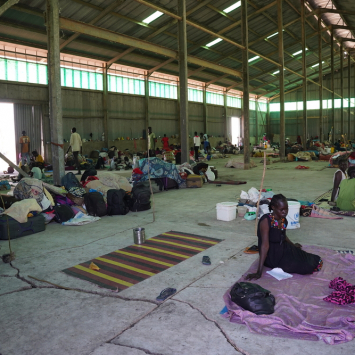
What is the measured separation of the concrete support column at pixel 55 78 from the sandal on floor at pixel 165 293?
20.1ft

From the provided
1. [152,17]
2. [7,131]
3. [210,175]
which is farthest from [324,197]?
[7,131]

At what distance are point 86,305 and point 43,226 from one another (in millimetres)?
3288

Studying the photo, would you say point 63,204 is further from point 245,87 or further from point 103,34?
point 245,87

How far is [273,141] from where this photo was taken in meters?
40.8

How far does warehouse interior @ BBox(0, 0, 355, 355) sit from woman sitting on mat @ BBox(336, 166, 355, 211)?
45 cm

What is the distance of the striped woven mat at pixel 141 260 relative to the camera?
157 inches

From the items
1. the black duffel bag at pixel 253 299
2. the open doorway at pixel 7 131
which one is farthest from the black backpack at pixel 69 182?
the open doorway at pixel 7 131

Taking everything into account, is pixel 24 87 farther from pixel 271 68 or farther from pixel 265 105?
pixel 265 105

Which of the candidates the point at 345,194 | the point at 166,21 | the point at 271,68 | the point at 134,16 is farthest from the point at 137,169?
the point at 271,68

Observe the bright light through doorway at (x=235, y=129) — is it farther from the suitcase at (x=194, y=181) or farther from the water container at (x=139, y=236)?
the water container at (x=139, y=236)

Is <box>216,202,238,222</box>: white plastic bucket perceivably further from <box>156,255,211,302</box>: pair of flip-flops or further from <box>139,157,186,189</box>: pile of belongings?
<box>139,157,186,189</box>: pile of belongings

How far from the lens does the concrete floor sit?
2.64 m

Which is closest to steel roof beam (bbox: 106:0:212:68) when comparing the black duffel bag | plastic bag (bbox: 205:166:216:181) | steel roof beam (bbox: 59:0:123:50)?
steel roof beam (bbox: 59:0:123:50)

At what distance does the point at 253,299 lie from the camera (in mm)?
3096
